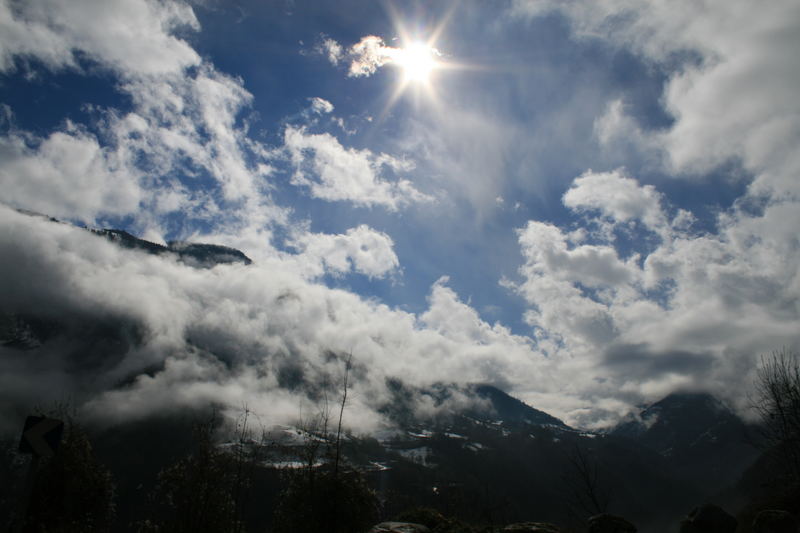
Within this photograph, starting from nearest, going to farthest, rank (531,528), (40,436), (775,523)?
(40,436) < (775,523) < (531,528)

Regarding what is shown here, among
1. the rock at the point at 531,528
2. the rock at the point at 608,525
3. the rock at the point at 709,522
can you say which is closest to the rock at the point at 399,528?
the rock at the point at 531,528

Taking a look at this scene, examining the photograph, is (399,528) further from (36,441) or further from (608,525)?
(36,441)

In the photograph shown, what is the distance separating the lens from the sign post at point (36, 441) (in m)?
10.3

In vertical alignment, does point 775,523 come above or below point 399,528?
above

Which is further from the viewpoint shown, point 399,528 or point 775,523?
point 399,528

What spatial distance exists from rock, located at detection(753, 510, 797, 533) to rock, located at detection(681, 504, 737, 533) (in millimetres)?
951

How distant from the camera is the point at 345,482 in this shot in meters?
36.4

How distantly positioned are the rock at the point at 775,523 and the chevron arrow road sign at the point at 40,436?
2782 cm

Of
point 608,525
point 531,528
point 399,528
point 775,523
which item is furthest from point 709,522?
point 399,528

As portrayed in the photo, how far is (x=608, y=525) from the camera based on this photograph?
20.2 m

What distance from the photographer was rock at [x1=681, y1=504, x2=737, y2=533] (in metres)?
20.7

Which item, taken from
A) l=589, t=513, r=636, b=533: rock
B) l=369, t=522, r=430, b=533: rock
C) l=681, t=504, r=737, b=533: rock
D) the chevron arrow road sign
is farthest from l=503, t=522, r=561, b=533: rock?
the chevron arrow road sign

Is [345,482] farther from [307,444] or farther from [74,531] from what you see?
[74,531]

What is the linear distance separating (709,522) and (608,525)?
5132 millimetres
